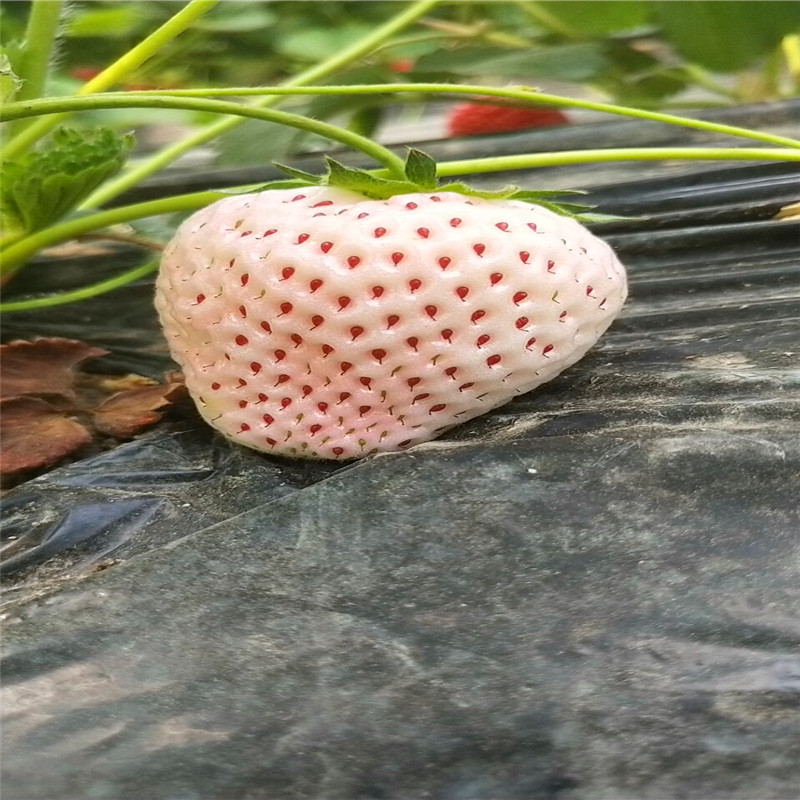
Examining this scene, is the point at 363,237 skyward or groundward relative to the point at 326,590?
skyward

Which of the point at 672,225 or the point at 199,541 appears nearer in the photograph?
the point at 199,541

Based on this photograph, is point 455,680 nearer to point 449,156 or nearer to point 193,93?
point 193,93

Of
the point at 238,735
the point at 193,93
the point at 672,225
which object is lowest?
the point at 238,735

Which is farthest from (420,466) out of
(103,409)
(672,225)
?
(672,225)

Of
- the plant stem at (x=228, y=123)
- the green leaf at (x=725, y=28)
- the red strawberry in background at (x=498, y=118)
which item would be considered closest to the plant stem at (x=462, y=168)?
the plant stem at (x=228, y=123)

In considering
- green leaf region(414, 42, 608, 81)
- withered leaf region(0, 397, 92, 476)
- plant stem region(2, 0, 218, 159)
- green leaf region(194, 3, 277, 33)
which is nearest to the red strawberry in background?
green leaf region(414, 42, 608, 81)

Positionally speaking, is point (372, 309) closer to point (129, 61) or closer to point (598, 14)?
point (129, 61)

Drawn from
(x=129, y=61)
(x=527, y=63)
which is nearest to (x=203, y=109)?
(x=129, y=61)
